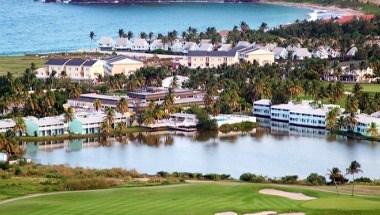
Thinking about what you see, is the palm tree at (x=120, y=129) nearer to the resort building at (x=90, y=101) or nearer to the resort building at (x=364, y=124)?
the resort building at (x=90, y=101)

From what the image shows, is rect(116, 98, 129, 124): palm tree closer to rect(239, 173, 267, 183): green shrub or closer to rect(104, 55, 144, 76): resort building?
rect(239, 173, 267, 183): green shrub

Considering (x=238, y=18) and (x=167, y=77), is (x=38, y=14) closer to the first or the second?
(x=238, y=18)

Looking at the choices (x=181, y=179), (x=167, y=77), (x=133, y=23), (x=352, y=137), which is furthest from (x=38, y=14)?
(x=181, y=179)

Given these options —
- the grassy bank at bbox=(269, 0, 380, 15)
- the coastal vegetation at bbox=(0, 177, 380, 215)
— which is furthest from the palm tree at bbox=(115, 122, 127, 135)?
the grassy bank at bbox=(269, 0, 380, 15)

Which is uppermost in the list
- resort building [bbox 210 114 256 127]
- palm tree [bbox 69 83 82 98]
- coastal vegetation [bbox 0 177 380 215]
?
palm tree [bbox 69 83 82 98]

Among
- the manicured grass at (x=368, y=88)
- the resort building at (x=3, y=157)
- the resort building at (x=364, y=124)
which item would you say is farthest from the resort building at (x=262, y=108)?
the resort building at (x=3, y=157)

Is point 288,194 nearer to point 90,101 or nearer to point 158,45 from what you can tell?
point 90,101

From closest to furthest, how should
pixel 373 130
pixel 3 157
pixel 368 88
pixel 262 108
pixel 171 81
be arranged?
pixel 3 157, pixel 373 130, pixel 262 108, pixel 368 88, pixel 171 81

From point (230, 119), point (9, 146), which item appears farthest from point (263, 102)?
point (9, 146)
